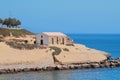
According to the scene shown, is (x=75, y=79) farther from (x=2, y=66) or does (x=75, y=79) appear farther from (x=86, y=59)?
(x=86, y=59)

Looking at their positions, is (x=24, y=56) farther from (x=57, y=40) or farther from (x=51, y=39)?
(x=57, y=40)

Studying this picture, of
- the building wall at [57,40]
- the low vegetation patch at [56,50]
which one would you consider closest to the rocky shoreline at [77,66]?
the low vegetation patch at [56,50]

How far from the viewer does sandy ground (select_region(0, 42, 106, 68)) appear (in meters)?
73.1

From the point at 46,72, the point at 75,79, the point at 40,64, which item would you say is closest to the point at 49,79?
the point at 75,79

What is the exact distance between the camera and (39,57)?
75812mm

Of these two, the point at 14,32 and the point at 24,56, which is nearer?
the point at 24,56

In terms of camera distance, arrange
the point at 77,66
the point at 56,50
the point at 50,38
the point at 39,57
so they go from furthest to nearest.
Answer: the point at 50,38, the point at 56,50, the point at 39,57, the point at 77,66

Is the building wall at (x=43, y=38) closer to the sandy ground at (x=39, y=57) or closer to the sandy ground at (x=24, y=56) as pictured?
the sandy ground at (x=39, y=57)

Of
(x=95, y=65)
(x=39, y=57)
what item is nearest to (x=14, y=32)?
(x=39, y=57)

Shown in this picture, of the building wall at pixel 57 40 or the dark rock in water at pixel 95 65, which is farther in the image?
the building wall at pixel 57 40

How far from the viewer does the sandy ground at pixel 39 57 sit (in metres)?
73.1

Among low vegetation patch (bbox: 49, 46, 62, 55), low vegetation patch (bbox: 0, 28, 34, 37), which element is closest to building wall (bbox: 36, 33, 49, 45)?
low vegetation patch (bbox: 49, 46, 62, 55)

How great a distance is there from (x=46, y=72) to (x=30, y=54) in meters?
6.79

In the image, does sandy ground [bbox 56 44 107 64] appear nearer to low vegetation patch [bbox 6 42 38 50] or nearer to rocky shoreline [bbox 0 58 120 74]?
rocky shoreline [bbox 0 58 120 74]
